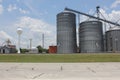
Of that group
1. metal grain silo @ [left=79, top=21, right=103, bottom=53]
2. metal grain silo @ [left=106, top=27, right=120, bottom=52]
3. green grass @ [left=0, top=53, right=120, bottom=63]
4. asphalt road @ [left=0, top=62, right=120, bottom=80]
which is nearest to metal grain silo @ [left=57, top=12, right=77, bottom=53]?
metal grain silo @ [left=79, top=21, right=103, bottom=53]

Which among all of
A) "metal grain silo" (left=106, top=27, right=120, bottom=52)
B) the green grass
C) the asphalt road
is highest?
"metal grain silo" (left=106, top=27, right=120, bottom=52)

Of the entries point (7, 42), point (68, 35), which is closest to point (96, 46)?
point (68, 35)

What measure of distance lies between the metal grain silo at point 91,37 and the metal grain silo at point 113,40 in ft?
16.2

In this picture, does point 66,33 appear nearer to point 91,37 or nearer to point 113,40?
point 91,37

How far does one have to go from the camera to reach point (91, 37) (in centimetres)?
10012

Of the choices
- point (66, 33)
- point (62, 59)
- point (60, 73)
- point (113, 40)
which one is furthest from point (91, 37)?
Result: point (60, 73)

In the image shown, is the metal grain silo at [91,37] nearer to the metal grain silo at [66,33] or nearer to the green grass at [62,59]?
the metal grain silo at [66,33]

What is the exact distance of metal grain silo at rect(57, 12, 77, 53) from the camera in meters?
101

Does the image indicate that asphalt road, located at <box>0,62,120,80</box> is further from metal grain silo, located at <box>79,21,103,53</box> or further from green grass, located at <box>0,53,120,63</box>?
metal grain silo, located at <box>79,21,103,53</box>

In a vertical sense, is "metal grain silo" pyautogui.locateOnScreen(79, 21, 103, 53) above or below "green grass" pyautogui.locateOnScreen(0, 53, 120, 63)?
above

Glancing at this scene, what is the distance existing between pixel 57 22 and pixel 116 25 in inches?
1050

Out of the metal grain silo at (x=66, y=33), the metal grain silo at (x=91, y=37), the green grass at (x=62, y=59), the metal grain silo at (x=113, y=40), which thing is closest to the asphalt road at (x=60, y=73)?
the green grass at (x=62, y=59)

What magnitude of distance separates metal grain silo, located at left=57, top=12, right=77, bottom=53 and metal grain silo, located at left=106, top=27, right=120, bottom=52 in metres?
14.9

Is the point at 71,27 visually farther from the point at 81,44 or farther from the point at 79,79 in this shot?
the point at 79,79
